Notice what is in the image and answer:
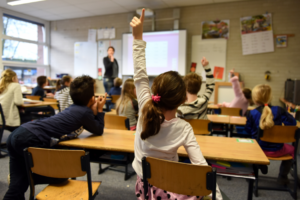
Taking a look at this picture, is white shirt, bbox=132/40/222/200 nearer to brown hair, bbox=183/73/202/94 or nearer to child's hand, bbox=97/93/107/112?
child's hand, bbox=97/93/107/112

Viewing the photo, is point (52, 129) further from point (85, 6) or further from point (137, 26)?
point (85, 6)

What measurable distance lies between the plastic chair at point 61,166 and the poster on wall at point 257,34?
5162mm

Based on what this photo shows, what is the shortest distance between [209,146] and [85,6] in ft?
19.3

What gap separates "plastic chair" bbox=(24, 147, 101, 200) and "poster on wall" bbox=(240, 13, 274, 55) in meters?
5.16

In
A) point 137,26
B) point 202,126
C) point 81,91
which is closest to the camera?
point 137,26

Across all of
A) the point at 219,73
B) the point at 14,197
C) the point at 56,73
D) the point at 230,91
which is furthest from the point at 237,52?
the point at 56,73

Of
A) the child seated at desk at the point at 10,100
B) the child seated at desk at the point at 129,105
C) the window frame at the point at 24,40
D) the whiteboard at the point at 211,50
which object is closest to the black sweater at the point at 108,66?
the whiteboard at the point at 211,50

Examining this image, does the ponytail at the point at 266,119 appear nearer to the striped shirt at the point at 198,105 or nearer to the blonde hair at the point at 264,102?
the blonde hair at the point at 264,102

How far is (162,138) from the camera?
1060mm

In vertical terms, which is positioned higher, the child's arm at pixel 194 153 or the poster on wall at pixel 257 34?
the poster on wall at pixel 257 34

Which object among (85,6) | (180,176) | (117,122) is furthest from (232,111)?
(85,6)

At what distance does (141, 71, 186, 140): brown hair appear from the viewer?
1002mm

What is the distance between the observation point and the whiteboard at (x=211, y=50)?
5434mm

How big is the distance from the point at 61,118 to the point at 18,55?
6.63 metres
